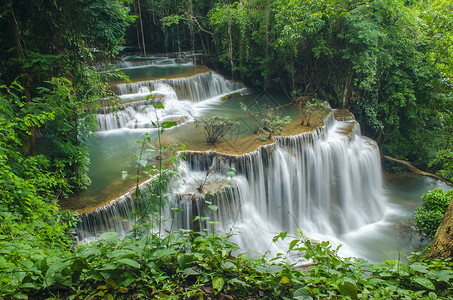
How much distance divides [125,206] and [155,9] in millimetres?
18477

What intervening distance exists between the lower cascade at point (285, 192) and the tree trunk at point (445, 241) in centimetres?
352

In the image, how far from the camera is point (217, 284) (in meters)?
1.81

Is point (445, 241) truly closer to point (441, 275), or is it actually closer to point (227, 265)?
point (441, 275)

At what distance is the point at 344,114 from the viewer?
38.8ft

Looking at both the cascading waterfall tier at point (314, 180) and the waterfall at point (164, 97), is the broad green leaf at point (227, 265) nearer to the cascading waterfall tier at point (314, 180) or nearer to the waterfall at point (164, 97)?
the cascading waterfall tier at point (314, 180)

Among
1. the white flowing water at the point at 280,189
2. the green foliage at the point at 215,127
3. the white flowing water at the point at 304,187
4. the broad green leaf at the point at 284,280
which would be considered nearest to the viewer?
the broad green leaf at the point at 284,280

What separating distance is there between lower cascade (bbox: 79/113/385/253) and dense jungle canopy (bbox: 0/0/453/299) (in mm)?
1725

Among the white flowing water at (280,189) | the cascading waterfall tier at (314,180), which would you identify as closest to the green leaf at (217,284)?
the white flowing water at (280,189)

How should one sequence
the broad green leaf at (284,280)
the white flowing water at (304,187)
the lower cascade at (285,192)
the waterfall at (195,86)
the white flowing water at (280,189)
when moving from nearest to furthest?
the broad green leaf at (284,280) < the lower cascade at (285,192) < the white flowing water at (280,189) < the white flowing water at (304,187) < the waterfall at (195,86)

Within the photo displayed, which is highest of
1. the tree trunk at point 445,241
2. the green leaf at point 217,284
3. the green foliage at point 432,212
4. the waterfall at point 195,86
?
the waterfall at point 195,86

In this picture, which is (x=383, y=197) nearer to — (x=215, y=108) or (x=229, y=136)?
(x=229, y=136)

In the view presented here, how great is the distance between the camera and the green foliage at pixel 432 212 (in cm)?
725

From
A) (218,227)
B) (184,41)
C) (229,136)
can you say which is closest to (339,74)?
(229,136)

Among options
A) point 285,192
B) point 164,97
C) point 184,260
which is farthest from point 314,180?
point 184,260
